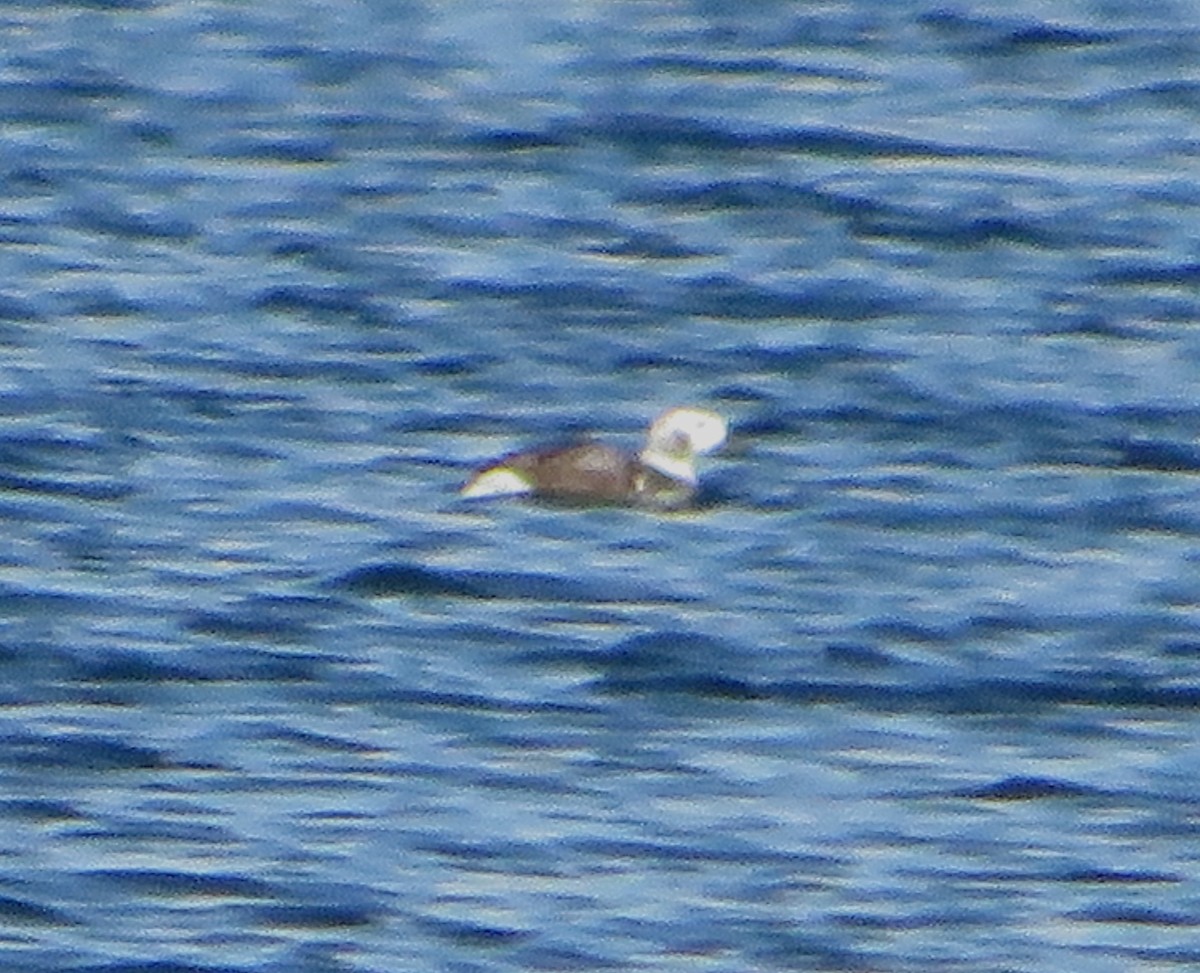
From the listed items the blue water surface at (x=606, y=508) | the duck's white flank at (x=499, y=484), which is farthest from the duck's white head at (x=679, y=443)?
the duck's white flank at (x=499, y=484)

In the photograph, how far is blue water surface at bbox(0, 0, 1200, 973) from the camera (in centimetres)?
959

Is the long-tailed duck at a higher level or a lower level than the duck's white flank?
higher

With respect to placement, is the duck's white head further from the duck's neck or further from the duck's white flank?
the duck's white flank

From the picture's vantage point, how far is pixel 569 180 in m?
16.4

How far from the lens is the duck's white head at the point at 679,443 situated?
12.6 metres

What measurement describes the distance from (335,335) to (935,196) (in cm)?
279

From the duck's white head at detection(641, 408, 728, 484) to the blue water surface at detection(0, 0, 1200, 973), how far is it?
12cm

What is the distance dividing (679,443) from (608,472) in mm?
248

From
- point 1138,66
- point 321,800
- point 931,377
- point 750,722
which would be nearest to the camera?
point 321,800

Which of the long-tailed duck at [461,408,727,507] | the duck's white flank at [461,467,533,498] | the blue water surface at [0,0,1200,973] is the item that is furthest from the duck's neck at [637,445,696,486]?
the duck's white flank at [461,467,533,498]

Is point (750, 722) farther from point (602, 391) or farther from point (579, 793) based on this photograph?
point (602, 391)

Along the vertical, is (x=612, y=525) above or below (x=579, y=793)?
above

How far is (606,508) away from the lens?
12.7 metres

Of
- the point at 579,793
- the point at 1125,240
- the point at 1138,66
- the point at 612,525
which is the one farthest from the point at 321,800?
the point at 1138,66
